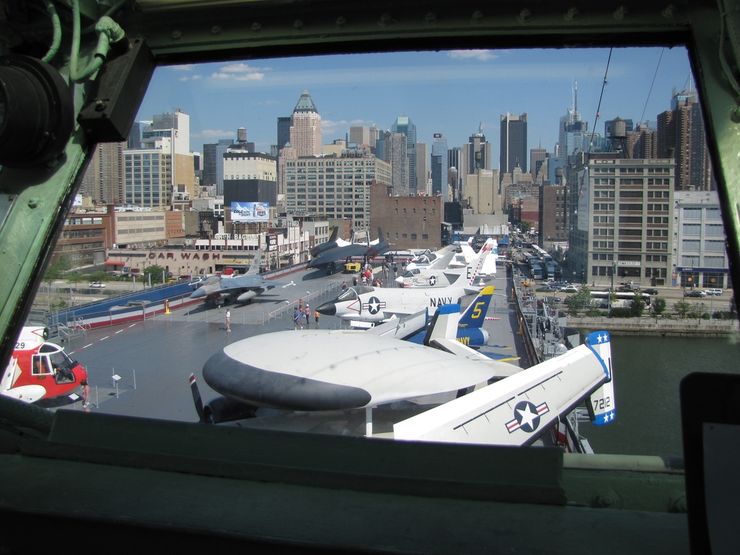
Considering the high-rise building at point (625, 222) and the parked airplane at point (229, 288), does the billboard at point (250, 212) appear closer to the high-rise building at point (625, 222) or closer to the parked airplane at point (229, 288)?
the parked airplane at point (229, 288)

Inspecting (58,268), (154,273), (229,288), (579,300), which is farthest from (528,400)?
(58,268)

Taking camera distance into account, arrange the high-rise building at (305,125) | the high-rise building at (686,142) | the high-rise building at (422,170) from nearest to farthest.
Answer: the high-rise building at (686,142) < the high-rise building at (305,125) < the high-rise building at (422,170)

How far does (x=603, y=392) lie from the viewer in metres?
7.07

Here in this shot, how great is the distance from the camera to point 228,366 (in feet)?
12.0

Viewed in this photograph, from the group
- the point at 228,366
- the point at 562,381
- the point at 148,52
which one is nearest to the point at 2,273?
the point at 148,52

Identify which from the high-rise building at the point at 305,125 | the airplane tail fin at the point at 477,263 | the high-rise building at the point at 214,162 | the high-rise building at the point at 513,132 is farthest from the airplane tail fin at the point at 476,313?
the high-rise building at the point at 305,125

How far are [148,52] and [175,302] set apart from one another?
3.85 meters

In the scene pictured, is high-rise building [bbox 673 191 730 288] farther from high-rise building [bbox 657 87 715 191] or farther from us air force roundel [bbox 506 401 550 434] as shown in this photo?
us air force roundel [bbox 506 401 550 434]

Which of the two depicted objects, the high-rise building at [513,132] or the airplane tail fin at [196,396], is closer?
the high-rise building at [513,132]

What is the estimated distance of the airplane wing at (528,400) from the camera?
16.6 ft

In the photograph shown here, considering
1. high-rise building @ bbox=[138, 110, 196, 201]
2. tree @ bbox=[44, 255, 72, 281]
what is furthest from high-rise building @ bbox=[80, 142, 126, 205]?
tree @ bbox=[44, 255, 72, 281]

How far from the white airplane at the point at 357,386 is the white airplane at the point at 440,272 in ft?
39.0

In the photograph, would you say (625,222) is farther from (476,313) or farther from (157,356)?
(476,313)

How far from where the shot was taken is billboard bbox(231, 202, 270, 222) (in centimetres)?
472
